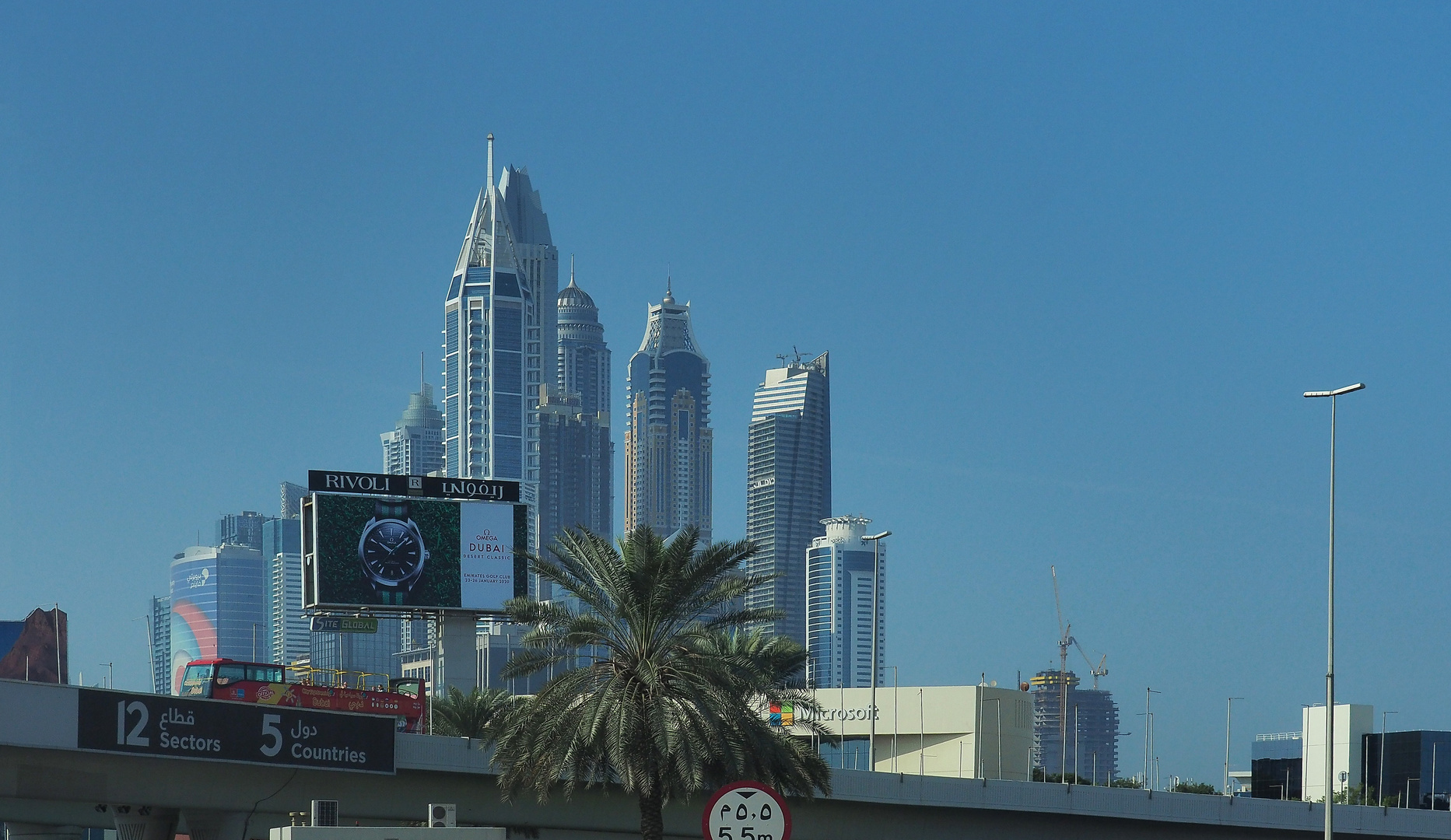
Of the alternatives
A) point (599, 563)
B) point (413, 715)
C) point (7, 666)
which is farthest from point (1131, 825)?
point (7, 666)

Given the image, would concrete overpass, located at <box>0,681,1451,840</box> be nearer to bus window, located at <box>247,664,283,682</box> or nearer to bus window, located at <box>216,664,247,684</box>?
bus window, located at <box>216,664,247,684</box>

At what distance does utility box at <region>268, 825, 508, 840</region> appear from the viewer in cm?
3978

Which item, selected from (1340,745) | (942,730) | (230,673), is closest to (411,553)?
(230,673)

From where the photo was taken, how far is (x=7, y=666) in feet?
429

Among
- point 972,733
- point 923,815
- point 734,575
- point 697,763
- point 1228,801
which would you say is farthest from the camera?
point 972,733

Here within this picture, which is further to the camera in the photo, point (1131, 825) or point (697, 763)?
point (1131, 825)

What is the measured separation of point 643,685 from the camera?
45.8 metres

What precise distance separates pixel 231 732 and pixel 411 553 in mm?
38835

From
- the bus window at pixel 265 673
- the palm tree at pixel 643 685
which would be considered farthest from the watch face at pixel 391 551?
the palm tree at pixel 643 685

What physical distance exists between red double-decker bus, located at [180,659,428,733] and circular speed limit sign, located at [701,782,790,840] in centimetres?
4842

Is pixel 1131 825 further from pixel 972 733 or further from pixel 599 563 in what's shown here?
pixel 972 733

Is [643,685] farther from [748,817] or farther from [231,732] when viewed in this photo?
[748,817]

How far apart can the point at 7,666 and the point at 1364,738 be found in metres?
105

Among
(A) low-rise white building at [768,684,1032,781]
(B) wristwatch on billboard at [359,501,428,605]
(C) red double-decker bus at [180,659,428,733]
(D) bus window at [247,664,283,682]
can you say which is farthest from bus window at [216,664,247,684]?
(A) low-rise white building at [768,684,1032,781]
